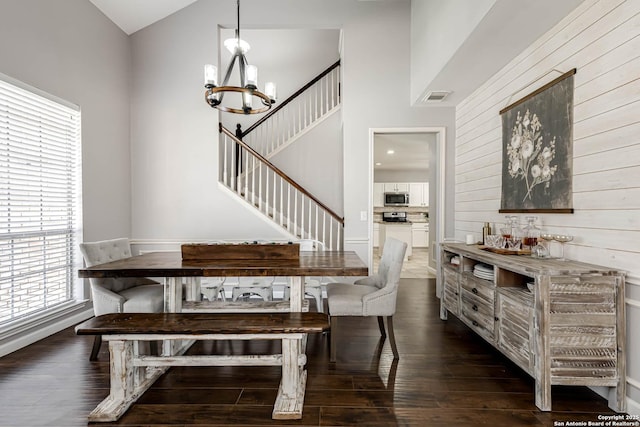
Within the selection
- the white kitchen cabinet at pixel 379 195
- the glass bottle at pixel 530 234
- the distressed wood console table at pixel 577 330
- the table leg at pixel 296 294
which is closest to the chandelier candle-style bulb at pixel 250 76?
the table leg at pixel 296 294

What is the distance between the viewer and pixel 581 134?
221cm

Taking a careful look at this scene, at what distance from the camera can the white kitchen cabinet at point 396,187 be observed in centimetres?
1031

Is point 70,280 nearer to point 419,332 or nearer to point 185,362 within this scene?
point 185,362

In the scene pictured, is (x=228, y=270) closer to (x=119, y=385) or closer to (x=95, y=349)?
(x=119, y=385)

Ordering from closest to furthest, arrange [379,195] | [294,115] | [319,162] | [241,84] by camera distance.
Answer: [241,84] < [319,162] < [294,115] < [379,195]

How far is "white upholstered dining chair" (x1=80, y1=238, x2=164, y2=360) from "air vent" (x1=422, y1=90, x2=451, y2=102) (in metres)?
3.61

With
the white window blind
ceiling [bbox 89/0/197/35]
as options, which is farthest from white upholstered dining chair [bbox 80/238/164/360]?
ceiling [bbox 89/0/197/35]

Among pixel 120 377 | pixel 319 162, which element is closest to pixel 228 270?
pixel 120 377

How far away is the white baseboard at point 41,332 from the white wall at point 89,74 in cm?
85

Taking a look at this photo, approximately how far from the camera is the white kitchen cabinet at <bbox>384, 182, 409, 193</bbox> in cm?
1031

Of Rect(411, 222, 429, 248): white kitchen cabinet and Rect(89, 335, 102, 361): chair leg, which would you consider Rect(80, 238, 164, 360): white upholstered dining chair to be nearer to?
Rect(89, 335, 102, 361): chair leg

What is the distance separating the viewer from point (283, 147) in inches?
208

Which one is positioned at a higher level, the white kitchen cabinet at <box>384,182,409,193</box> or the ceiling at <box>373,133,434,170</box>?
the ceiling at <box>373,133,434,170</box>

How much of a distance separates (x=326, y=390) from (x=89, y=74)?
13.4ft
